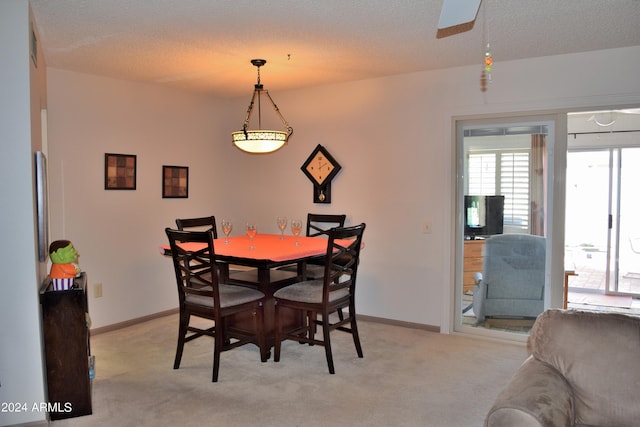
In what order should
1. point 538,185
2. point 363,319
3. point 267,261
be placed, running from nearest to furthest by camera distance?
point 267,261 < point 538,185 < point 363,319

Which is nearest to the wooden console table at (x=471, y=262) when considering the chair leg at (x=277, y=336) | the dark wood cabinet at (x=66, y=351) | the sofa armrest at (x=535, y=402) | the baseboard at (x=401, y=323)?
the baseboard at (x=401, y=323)

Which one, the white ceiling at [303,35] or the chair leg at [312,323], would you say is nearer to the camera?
the white ceiling at [303,35]

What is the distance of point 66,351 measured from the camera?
2.75 meters

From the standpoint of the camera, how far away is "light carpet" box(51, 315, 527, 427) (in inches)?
110

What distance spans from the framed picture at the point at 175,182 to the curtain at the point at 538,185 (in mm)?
3403

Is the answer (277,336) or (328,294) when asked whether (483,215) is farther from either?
(277,336)

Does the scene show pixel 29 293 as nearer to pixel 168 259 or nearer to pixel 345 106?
pixel 168 259

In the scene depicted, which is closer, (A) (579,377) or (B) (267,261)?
(A) (579,377)

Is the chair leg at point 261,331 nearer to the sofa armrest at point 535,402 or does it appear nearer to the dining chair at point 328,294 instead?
the dining chair at point 328,294

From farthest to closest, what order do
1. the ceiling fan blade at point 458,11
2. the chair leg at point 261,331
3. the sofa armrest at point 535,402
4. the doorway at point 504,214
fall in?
the doorway at point 504,214 < the chair leg at point 261,331 < the ceiling fan blade at point 458,11 < the sofa armrest at point 535,402

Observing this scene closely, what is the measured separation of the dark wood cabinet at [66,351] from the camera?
8.89 feet

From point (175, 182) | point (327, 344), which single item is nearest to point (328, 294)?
point (327, 344)

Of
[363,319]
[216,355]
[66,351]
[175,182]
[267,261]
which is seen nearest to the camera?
[66,351]

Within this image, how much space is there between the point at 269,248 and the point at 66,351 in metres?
1.49
